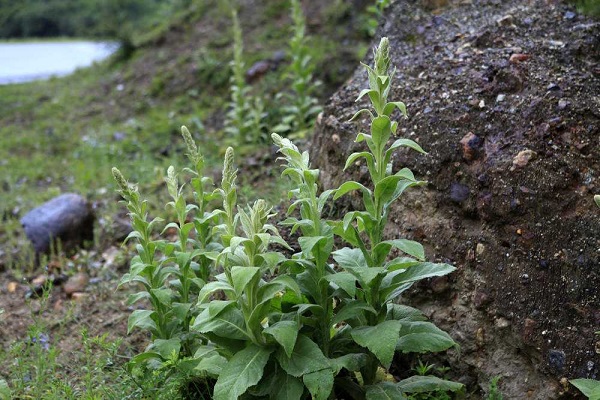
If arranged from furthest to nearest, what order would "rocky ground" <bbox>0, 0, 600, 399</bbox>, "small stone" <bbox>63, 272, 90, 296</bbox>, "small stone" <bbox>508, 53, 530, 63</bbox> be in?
"small stone" <bbox>63, 272, 90, 296</bbox> < "small stone" <bbox>508, 53, 530, 63</bbox> < "rocky ground" <bbox>0, 0, 600, 399</bbox>

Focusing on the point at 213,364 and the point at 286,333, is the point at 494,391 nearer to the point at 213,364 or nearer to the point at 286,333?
the point at 286,333

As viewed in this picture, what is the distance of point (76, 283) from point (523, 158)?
2970 mm

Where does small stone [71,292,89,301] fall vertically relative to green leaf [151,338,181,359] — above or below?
below

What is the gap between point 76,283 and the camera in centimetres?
442

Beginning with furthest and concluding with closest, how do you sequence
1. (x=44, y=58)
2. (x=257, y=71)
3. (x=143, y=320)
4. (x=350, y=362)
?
1. (x=44, y=58)
2. (x=257, y=71)
3. (x=143, y=320)
4. (x=350, y=362)

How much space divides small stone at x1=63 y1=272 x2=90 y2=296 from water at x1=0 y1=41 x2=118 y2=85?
667 cm

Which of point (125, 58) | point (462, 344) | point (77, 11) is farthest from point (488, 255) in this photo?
point (77, 11)

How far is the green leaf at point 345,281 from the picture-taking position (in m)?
2.48

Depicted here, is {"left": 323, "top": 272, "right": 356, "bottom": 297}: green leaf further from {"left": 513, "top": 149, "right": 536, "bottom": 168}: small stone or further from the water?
the water

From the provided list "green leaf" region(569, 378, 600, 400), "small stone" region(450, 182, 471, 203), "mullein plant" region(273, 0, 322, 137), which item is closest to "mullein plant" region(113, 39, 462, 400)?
"green leaf" region(569, 378, 600, 400)

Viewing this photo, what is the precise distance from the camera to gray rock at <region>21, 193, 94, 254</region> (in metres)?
4.85

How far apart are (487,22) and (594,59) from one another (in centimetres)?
78

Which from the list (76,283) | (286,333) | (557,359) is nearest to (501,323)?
(557,359)

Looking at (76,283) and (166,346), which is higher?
(166,346)
